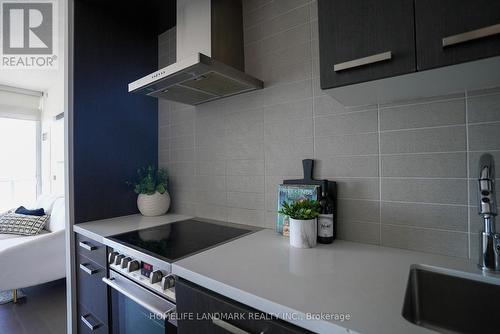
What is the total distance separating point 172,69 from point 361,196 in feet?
3.46

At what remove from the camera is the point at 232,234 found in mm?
1260

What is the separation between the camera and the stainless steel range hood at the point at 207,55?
1.20 meters

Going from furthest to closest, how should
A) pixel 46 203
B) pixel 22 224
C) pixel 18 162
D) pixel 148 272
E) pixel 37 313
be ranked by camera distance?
pixel 18 162, pixel 46 203, pixel 22 224, pixel 37 313, pixel 148 272

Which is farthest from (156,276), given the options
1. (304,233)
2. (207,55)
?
(207,55)

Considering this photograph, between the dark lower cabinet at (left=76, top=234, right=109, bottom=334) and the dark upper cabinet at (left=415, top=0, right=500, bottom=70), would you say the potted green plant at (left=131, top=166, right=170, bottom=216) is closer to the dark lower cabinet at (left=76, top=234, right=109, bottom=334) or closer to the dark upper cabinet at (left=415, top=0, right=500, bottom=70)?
the dark lower cabinet at (left=76, top=234, right=109, bottom=334)

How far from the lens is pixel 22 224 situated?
2.66 meters

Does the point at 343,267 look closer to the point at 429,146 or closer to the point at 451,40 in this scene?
the point at 429,146

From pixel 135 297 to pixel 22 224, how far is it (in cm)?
260

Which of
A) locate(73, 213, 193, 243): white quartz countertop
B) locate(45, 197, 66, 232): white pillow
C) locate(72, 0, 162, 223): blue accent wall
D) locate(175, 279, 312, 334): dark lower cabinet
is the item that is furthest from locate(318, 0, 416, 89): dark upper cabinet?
locate(45, 197, 66, 232): white pillow

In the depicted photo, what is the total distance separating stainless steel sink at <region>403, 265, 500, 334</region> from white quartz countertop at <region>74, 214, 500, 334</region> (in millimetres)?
35

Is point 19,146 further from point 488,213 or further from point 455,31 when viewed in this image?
point 488,213

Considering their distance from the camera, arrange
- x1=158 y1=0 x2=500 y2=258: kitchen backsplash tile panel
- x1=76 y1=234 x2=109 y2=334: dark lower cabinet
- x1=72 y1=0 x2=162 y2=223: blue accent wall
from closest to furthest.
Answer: x1=158 y1=0 x2=500 y2=258: kitchen backsplash tile panel
x1=76 y1=234 x2=109 y2=334: dark lower cabinet
x1=72 y1=0 x2=162 y2=223: blue accent wall

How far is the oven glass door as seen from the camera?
37.0 inches

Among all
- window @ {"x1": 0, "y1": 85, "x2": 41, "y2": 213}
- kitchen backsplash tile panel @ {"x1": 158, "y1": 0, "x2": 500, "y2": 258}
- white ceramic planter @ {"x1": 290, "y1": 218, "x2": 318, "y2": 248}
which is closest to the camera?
kitchen backsplash tile panel @ {"x1": 158, "y1": 0, "x2": 500, "y2": 258}
